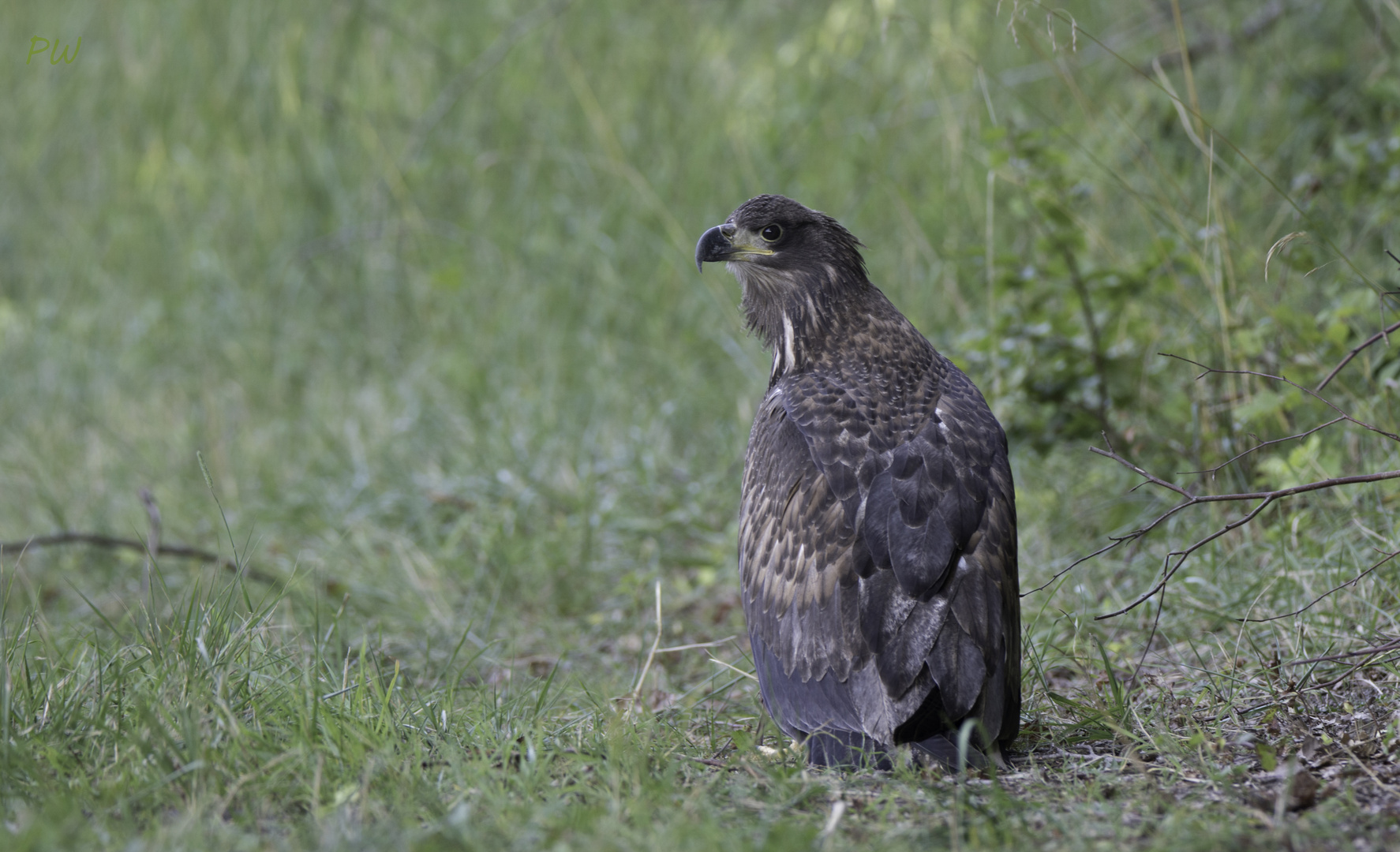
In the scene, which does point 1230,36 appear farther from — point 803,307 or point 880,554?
point 880,554

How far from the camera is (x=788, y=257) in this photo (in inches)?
146

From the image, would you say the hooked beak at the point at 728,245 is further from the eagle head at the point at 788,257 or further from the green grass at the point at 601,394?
the green grass at the point at 601,394

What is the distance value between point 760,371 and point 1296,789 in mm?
3818

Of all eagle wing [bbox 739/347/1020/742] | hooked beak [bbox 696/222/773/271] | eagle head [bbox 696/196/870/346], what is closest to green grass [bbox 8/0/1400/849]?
eagle wing [bbox 739/347/1020/742]

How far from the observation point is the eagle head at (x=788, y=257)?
11.8 ft

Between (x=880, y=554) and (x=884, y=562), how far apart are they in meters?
0.02

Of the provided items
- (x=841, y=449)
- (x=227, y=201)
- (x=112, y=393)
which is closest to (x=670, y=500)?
(x=841, y=449)

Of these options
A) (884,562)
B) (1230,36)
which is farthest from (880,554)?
(1230,36)

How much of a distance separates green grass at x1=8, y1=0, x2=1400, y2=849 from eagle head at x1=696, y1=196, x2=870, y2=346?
2.65 ft

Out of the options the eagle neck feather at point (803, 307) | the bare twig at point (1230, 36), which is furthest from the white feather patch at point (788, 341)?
the bare twig at point (1230, 36)

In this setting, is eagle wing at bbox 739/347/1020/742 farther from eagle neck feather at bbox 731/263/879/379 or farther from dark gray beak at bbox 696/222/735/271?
dark gray beak at bbox 696/222/735/271

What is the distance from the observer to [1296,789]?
233 centimetres

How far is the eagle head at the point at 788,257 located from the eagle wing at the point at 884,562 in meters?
0.44

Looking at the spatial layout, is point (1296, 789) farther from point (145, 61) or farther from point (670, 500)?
point (145, 61)
